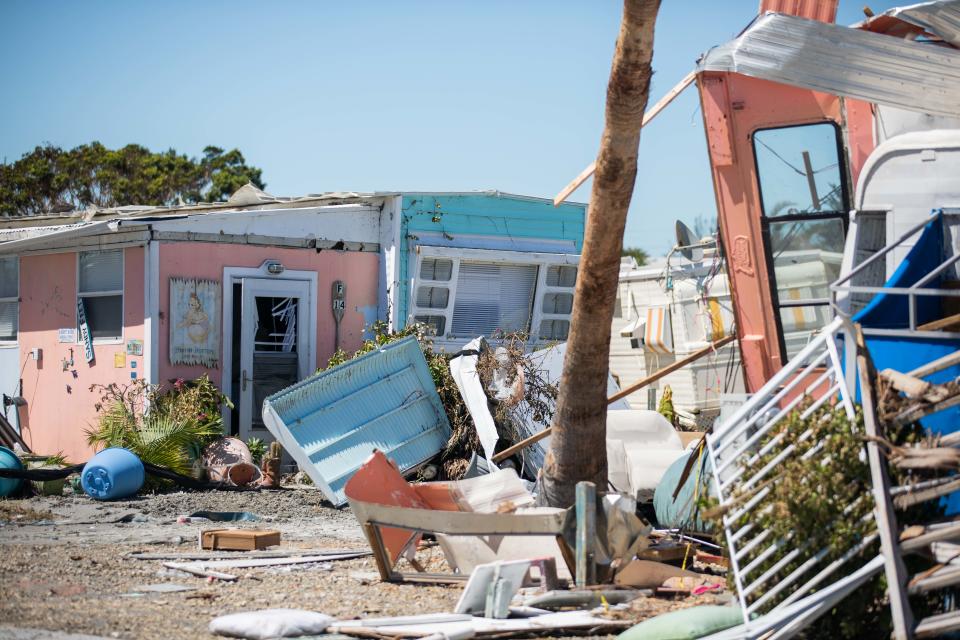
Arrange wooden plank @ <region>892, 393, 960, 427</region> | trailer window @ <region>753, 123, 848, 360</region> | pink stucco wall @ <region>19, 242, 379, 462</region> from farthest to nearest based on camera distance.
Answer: pink stucco wall @ <region>19, 242, 379, 462</region> < trailer window @ <region>753, 123, 848, 360</region> < wooden plank @ <region>892, 393, 960, 427</region>

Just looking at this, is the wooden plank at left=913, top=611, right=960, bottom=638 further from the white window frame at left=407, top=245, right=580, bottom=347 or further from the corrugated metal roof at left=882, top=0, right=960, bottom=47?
the white window frame at left=407, top=245, right=580, bottom=347

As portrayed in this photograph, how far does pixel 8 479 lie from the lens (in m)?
12.0

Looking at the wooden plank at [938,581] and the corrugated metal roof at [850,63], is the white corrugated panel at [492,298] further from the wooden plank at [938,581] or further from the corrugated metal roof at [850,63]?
the wooden plank at [938,581]

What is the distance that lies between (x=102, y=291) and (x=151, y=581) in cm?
789

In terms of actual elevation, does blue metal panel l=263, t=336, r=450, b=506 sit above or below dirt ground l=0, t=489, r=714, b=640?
above

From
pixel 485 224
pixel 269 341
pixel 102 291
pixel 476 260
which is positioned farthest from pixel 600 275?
pixel 102 291

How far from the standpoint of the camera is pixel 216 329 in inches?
562

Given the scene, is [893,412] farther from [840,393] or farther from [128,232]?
[128,232]

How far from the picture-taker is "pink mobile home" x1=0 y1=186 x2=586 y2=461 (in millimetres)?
14062

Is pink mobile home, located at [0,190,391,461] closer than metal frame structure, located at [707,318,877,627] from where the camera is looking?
No

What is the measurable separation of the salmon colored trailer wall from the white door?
6994mm

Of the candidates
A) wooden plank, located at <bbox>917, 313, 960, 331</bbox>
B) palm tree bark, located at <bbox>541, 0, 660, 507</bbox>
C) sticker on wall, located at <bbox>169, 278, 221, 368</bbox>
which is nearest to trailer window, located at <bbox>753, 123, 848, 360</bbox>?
palm tree bark, located at <bbox>541, 0, 660, 507</bbox>

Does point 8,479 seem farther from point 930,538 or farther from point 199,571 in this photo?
point 930,538

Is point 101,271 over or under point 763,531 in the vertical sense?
over
